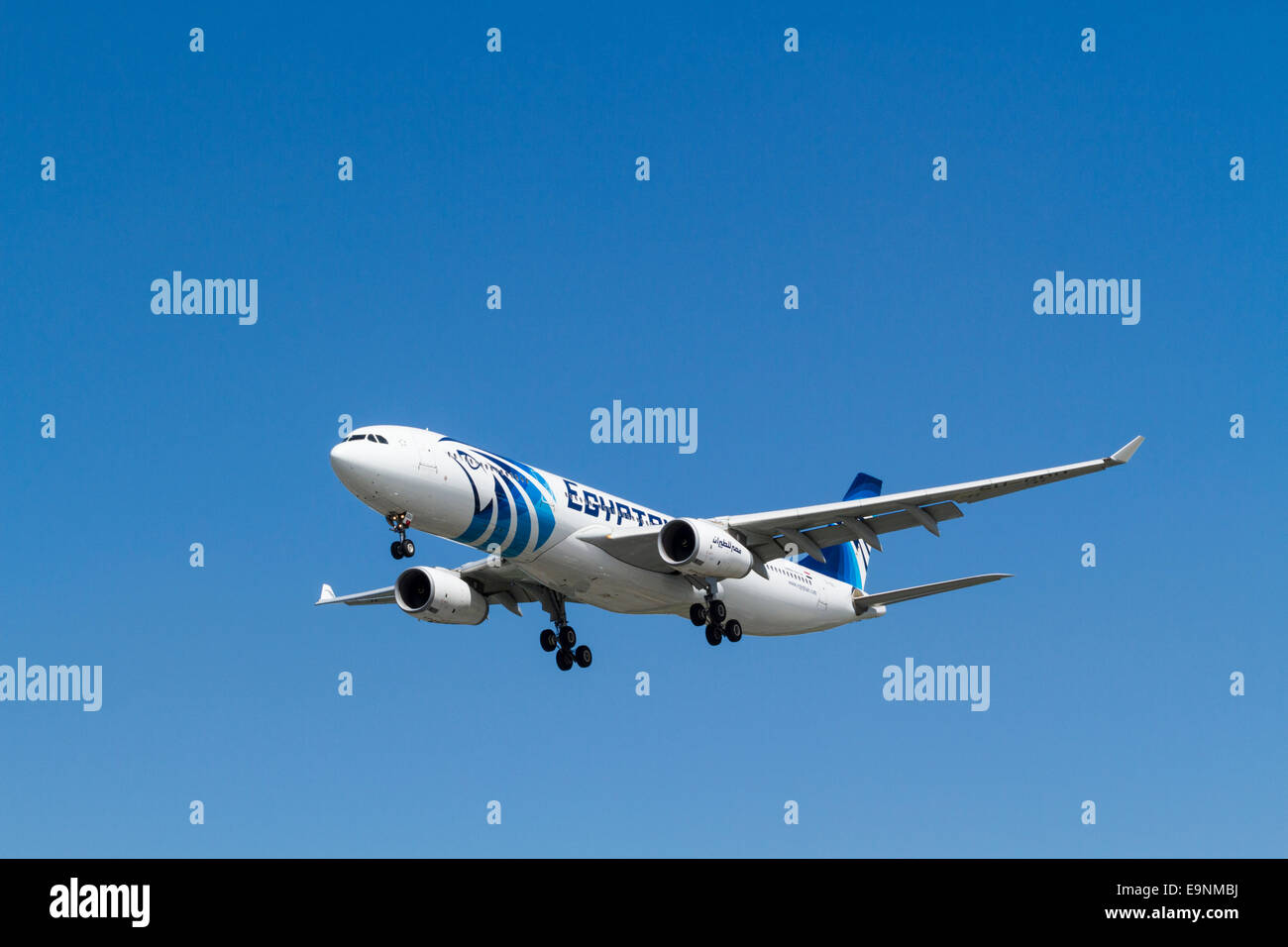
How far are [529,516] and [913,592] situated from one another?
13.1 metres

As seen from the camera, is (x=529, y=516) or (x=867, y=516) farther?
(x=867, y=516)

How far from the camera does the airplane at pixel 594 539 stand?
111 feet

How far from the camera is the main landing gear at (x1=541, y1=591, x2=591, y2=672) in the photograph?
42031mm

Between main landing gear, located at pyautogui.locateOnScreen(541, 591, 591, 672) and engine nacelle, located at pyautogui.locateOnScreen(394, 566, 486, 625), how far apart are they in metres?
2.57

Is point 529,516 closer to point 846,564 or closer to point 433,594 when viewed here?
point 433,594

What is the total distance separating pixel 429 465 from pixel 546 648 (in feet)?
32.3

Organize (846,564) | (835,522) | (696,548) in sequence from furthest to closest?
(846,564) < (835,522) < (696,548)

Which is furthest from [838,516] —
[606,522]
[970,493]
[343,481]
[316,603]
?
[316,603]

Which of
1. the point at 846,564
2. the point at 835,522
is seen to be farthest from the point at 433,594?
the point at 846,564

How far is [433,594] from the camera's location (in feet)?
132

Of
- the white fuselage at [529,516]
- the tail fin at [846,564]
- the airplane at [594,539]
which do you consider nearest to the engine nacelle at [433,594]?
the airplane at [594,539]

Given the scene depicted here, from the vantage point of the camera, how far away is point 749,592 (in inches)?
1640

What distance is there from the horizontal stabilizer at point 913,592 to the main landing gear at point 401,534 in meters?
16.3

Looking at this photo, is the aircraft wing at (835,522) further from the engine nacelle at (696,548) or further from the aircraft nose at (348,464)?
the aircraft nose at (348,464)
